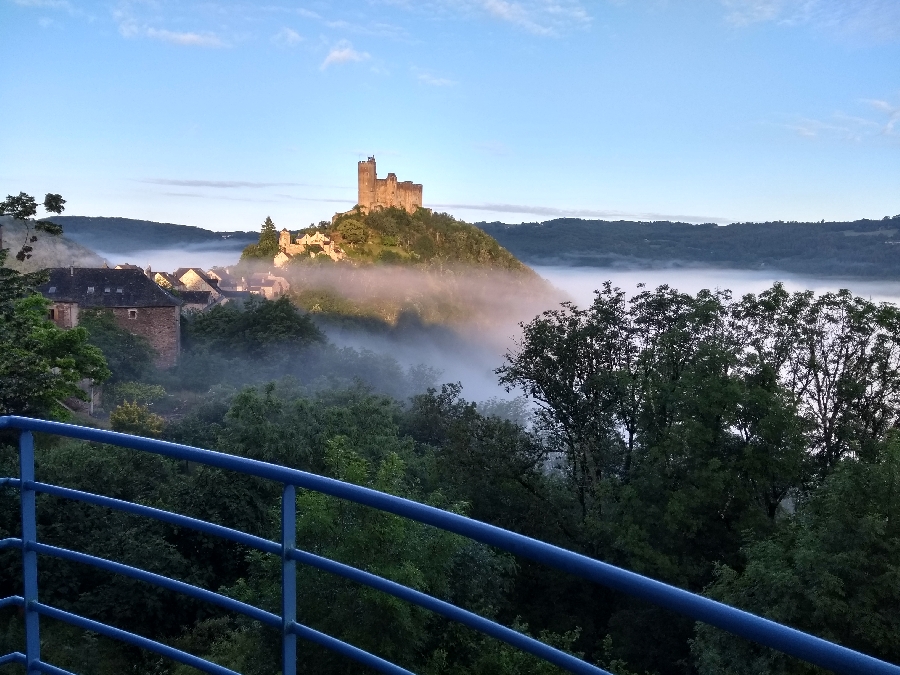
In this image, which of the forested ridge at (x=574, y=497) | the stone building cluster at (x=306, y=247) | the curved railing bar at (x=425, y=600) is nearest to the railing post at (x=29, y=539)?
the curved railing bar at (x=425, y=600)

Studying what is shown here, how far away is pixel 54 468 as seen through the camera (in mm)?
16609

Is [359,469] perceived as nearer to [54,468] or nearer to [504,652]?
[504,652]

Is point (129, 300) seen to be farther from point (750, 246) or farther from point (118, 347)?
point (750, 246)

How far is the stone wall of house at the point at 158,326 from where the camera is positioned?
49.5 m

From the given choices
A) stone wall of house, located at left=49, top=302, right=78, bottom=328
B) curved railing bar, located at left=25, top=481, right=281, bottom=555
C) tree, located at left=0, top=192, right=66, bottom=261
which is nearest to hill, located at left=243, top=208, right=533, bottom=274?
stone wall of house, located at left=49, top=302, right=78, bottom=328

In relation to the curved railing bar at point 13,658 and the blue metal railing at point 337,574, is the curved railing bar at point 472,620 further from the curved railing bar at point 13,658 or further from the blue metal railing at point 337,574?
the curved railing bar at point 13,658

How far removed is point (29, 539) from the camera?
7.16 feet

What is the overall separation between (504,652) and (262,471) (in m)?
9.94


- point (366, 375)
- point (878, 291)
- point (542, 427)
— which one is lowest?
point (366, 375)

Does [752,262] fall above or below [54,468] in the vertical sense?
above

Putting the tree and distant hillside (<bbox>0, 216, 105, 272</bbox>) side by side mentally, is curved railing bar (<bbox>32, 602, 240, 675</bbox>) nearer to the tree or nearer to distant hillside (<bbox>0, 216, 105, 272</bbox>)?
the tree

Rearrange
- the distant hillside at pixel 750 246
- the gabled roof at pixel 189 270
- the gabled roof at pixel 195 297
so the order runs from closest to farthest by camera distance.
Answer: the distant hillside at pixel 750 246, the gabled roof at pixel 195 297, the gabled roof at pixel 189 270

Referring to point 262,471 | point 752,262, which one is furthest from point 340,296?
point 262,471

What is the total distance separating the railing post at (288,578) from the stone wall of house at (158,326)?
166 ft
